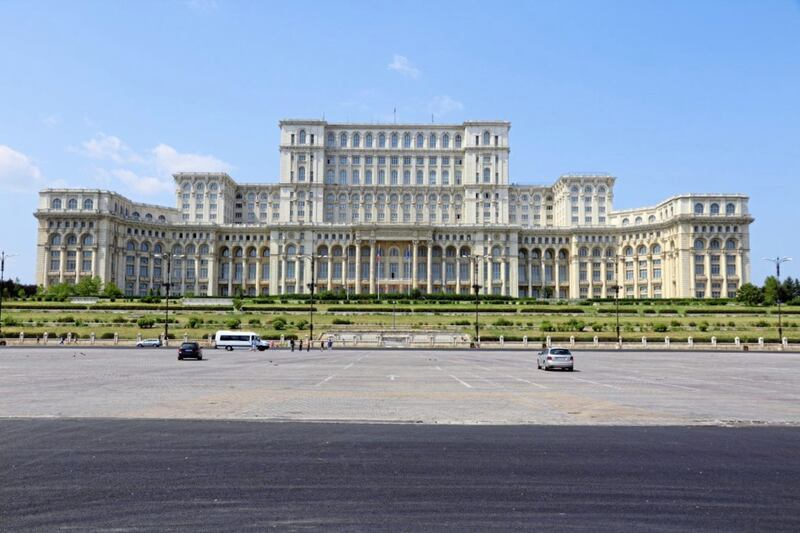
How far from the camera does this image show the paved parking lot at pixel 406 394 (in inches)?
631

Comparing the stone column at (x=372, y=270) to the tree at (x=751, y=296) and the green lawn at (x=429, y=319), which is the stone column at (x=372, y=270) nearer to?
the green lawn at (x=429, y=319)

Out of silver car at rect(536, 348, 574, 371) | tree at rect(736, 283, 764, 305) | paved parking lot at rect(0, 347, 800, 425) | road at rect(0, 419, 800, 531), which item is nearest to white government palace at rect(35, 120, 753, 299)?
tree at rect(736, 283, 764, 305)

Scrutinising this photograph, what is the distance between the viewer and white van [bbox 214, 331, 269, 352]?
58188 mm

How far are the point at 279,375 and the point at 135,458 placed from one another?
17962mm

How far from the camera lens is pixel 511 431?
13797 millimetres

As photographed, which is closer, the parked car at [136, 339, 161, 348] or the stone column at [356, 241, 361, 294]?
the parked car at [136, 339, 161, 348]

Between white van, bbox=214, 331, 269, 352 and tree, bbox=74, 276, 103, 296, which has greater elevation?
tree, bbox=74, 276, 103, 296

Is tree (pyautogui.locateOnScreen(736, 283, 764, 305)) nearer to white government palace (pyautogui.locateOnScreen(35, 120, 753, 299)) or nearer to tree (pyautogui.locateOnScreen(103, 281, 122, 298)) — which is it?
white government palace (pyautogui.locateOnScreen(35, 120, 753, 299))

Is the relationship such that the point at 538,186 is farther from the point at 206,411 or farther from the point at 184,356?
the point at 206,411

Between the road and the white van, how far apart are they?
44.8 m

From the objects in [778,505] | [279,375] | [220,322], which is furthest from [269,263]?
[778,505]

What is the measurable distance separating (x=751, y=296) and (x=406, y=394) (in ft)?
→ 322

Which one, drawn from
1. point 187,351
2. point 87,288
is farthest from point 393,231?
point 187,351

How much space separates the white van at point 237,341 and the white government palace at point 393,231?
68.0 m
